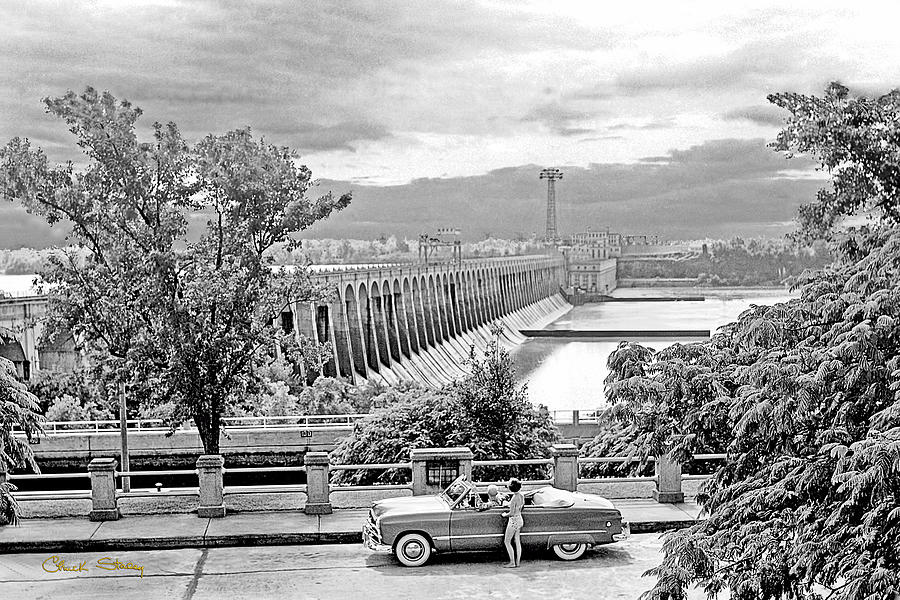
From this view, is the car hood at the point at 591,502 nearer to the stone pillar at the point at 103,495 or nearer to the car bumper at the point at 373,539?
the car bumper at the point at 373,539

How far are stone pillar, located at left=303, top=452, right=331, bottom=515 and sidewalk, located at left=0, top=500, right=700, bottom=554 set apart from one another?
0.45 feet

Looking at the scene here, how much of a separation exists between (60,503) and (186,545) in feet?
10.1

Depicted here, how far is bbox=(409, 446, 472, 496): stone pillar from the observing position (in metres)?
17.5

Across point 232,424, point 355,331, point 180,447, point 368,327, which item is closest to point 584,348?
point 368,327

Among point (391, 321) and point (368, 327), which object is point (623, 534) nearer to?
point (368, 327)

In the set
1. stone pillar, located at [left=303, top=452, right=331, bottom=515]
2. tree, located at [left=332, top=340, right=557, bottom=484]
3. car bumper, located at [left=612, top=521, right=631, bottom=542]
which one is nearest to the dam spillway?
tree, located at [left=332, top=340, right=557, bottom=484]

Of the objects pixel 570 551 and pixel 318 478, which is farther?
pixel 318 478

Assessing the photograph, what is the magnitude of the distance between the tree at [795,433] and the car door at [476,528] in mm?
3052

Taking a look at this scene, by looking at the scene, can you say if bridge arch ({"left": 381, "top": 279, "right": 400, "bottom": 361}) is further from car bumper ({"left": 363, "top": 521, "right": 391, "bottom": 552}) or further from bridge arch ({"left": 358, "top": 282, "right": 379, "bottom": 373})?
car bumper ({"left": 363, "top": 521, "right": 391, "bottom": 552})

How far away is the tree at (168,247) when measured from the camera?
64.4ft

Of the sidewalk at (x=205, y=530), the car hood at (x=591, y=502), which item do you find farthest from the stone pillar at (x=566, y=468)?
the car hood at (x=591, y=502)

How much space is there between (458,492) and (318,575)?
2337mm

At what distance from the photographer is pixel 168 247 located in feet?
66.5
